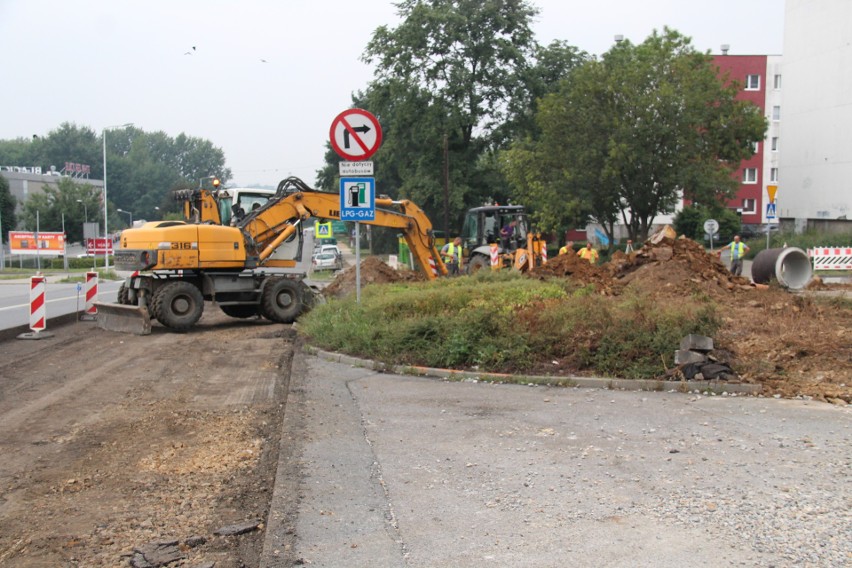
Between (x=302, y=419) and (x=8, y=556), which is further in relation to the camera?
(x=302, y=419)

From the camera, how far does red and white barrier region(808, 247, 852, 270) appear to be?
Answer: 32281mm

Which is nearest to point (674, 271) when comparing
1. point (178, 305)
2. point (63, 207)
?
point (178, 305)

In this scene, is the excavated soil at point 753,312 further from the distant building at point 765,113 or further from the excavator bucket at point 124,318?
the distant building at point 765,113

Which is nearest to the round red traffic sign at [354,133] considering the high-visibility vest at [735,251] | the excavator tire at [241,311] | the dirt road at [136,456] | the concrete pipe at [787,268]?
the dirt road at [136,456]

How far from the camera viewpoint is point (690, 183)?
39.1 metres

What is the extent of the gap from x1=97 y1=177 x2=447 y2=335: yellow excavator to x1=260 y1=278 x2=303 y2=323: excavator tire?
0.02m

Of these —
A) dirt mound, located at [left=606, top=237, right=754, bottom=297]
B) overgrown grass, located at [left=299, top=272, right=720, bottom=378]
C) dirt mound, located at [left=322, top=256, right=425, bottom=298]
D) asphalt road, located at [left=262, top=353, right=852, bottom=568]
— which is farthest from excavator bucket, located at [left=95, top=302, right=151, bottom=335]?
dirt mound, located at [left=606, top=237, right=754, bottom=297]

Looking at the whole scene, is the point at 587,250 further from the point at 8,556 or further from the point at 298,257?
the point at 8,556

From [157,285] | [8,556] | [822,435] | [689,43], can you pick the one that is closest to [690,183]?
[689,43]

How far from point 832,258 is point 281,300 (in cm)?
2348

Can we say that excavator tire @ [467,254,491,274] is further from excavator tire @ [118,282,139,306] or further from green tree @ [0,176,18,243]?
green tree @ [0,176,18,243]

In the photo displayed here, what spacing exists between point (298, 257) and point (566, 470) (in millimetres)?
13979

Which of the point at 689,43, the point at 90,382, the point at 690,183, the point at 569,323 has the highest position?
the point at 689,43

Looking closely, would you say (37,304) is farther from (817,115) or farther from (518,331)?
(817,115)
